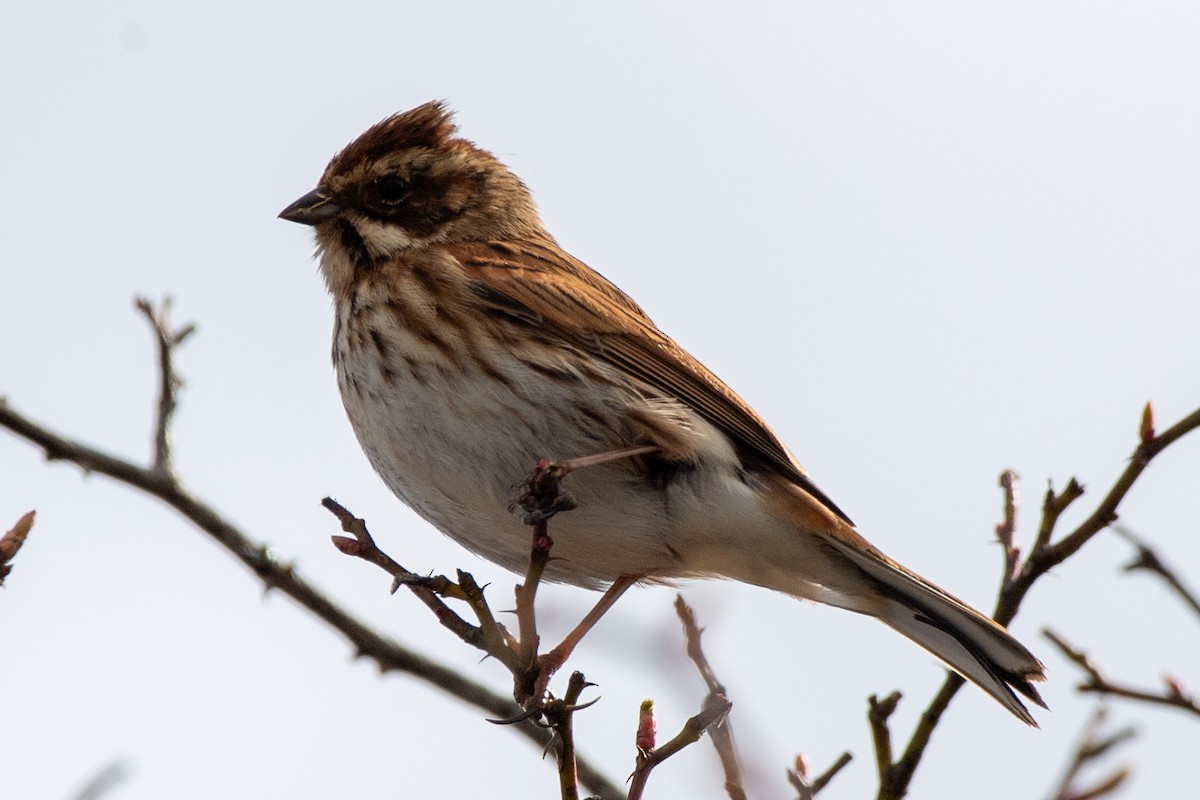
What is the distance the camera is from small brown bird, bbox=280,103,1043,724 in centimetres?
553

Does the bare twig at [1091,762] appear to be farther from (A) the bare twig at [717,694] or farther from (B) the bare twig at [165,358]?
(B) the bare twig at [165,358]

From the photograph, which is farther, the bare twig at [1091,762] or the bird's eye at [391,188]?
the bird's eye at [391,188]

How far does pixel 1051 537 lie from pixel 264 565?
8.48 feet

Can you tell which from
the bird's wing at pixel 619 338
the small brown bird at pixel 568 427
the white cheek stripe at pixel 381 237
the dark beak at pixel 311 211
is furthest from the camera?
the dark beak at pixel 311 211

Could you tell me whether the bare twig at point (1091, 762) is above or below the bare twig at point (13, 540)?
below

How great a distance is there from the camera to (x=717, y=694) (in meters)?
3.90

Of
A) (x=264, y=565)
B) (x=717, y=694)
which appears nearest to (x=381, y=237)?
(x=264, y=565)

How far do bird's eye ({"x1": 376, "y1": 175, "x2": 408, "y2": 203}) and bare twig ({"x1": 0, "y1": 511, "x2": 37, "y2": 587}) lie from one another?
3044mm

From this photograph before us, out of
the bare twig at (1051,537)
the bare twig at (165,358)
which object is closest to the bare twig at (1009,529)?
the bare twig at (1051,537)

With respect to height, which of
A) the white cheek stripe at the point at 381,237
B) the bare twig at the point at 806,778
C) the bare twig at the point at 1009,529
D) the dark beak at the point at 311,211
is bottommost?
the bare twig at the point at 806,778

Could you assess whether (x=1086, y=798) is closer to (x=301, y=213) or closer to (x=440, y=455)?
(x=440, y=455)

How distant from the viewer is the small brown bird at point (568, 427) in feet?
18.1

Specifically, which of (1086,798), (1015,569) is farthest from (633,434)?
(1086,798)

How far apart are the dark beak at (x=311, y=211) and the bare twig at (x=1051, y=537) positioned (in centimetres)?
351
